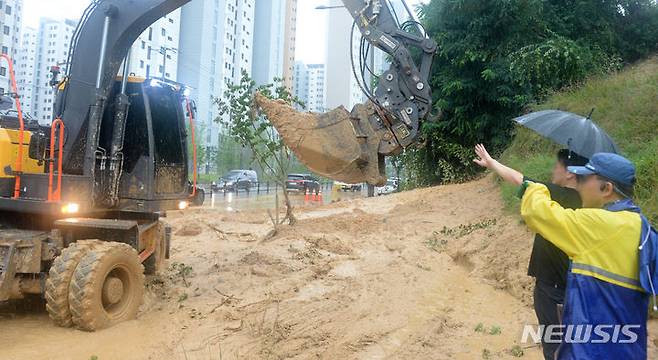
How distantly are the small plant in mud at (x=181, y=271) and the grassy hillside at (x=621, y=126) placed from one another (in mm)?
5474

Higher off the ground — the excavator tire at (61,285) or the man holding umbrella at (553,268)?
the man holding umbrella at (553,268)

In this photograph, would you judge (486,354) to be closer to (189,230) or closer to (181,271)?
(181,271)

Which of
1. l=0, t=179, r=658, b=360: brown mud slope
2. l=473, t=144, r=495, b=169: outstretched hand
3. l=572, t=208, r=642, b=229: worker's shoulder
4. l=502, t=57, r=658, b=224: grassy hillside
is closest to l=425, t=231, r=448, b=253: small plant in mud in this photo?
l=0, t=179, r=658, b=360: brown mud slope

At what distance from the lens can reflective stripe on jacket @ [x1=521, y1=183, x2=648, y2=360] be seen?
84.9 inches

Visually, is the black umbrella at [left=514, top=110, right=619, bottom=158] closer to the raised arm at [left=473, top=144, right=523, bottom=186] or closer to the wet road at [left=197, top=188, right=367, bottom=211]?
the raised arm at [left=473, top=144, right=523, bottom=186]

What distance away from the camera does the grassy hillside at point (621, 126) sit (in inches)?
237

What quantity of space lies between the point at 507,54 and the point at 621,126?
5.84 metres

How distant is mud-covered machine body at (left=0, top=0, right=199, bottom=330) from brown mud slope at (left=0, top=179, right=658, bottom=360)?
0.51m

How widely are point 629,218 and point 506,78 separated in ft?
36.9

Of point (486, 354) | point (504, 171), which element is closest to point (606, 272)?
point (504, 171)

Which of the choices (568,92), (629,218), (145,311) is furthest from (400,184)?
(629,218)

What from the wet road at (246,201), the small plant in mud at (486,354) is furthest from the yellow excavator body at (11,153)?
the wet road at (246,201)

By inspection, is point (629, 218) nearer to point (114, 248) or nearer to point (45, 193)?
point (114, 248)

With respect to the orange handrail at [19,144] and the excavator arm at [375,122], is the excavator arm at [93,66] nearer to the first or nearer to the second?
the orange handrail at [19,144]
